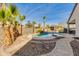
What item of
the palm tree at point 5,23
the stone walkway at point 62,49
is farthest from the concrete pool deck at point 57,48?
the palm tree at point 5,23

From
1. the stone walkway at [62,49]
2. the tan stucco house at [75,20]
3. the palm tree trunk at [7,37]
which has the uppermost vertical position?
the tan stucco house at [75,20]

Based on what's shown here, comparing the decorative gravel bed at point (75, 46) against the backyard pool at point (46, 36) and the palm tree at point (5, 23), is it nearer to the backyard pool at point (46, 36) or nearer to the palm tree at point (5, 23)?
the backyard pool at point (46, 36)

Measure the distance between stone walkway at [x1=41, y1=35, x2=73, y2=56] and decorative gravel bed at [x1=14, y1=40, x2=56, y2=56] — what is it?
0.17ft

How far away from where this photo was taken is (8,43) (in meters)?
3.05

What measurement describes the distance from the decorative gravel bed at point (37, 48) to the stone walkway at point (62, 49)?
2.1 inches

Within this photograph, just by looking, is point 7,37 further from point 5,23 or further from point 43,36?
point 43,36

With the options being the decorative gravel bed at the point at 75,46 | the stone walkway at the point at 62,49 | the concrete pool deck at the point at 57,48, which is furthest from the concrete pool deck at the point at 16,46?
the decorative gravel bed at the point at 75,46

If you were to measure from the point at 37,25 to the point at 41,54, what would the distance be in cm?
42

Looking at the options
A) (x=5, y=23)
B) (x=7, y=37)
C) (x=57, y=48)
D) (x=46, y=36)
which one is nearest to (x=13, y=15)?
(x=5, y=23)

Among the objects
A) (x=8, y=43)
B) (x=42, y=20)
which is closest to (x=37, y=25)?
(x=42, y=20)

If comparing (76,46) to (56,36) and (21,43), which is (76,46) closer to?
(56,36)

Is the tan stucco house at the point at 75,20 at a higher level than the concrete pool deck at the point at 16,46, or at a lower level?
higher

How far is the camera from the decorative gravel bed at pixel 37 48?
304 centimetres

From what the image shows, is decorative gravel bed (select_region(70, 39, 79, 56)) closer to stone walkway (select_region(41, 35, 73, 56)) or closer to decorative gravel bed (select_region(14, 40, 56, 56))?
stone walkway (select_region(41, 35, 73, 56))
